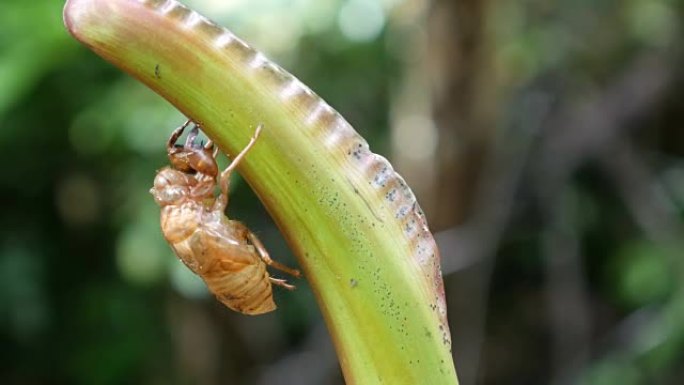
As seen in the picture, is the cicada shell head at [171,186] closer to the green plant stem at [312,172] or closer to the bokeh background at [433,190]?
the green plant stem at [312,172]

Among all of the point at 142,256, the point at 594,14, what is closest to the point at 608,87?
the point at 594,14

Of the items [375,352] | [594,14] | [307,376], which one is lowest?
[375,352]

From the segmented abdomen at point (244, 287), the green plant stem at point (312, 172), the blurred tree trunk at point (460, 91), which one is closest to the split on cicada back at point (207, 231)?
the segmented abdomen at point (244, 287)

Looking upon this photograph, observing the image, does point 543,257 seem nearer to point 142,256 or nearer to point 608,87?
point 608,87

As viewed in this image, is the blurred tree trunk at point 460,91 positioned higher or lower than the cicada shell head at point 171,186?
higher

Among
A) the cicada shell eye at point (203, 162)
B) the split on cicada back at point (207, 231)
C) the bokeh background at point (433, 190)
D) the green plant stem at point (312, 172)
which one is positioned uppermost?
the bokeh background at point (433, 190)

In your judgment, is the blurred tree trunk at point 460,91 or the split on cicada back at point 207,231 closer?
the split on cicada back at point 207,231

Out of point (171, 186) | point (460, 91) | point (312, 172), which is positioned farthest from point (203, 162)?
point (460, 91)
